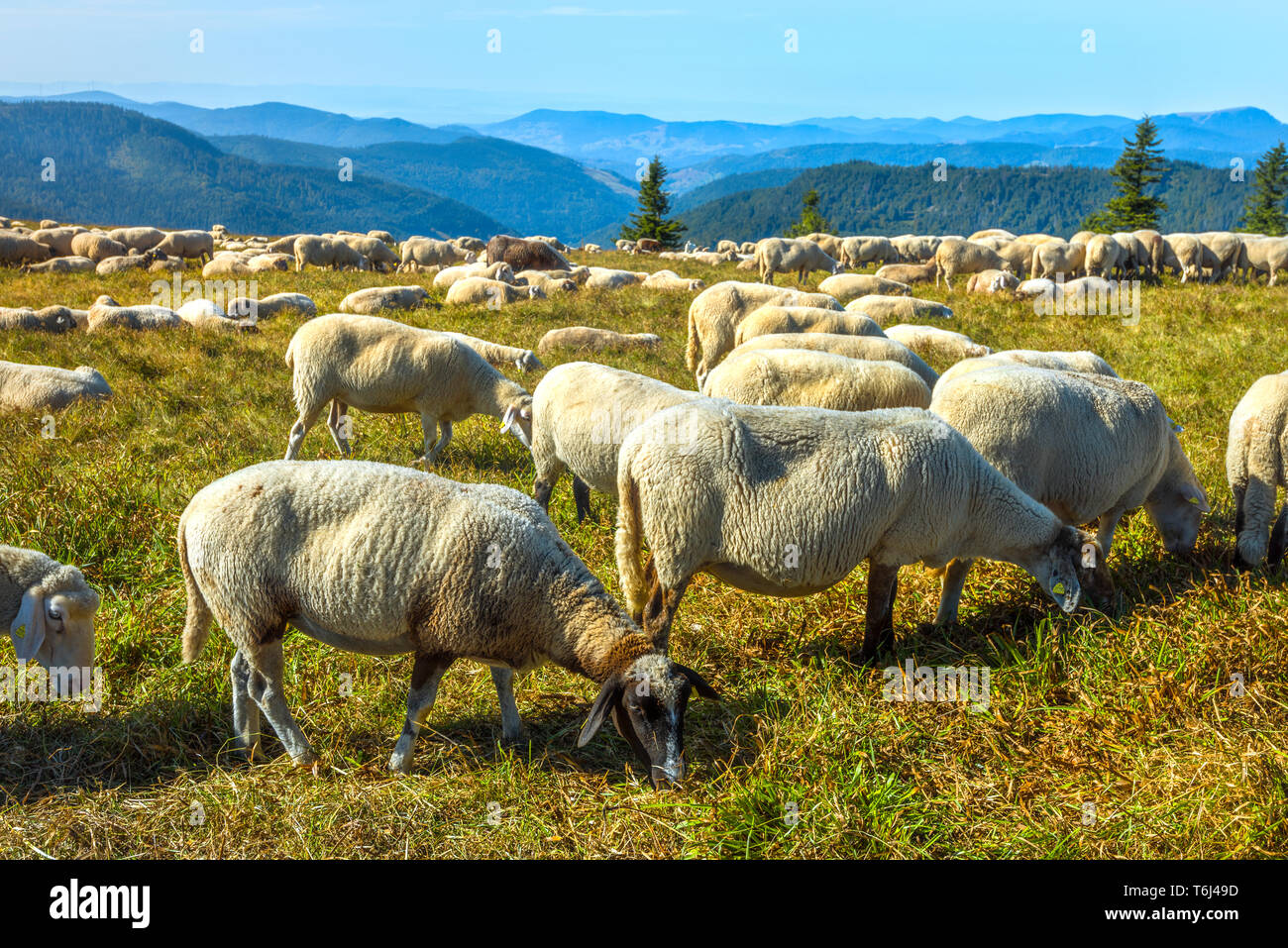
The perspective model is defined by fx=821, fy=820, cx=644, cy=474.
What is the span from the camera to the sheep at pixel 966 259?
29.5 m

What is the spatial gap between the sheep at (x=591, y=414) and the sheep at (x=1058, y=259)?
24434mm

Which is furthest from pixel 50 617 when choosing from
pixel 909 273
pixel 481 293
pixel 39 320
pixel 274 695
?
pixel 909 273

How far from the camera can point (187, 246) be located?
31.8m

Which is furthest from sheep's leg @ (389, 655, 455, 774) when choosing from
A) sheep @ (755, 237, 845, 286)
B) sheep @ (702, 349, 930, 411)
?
sheep @ (755, 237, 845, 286)

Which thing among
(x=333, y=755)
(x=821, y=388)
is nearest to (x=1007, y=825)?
(x=333, y=755)

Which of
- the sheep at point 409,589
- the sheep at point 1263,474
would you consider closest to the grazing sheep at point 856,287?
the sheep at point 1263,474

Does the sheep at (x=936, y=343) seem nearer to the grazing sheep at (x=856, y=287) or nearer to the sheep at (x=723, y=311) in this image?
the sheep at (x=723, y=311)

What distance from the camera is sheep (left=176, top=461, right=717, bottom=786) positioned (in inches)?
159

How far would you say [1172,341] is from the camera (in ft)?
47.3

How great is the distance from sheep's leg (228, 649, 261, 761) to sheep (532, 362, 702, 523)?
323 cm

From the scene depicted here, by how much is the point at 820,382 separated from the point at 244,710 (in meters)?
5.39

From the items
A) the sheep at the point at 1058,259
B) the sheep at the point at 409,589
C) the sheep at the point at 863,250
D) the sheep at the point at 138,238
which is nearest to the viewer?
the sheep at the point at 409,589

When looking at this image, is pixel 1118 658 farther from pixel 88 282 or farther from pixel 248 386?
pixel 88 282

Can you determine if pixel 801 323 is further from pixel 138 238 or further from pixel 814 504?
pixel 138 238
